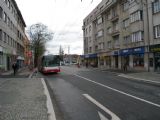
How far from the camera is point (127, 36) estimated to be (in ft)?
115

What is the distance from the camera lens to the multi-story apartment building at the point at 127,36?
2756 centimetres

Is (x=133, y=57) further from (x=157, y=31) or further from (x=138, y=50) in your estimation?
(x=157, y=31)

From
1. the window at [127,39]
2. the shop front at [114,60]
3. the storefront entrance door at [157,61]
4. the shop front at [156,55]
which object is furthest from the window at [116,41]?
the storefront entrance door at [157,61]

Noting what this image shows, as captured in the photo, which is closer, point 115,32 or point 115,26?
point 115,32

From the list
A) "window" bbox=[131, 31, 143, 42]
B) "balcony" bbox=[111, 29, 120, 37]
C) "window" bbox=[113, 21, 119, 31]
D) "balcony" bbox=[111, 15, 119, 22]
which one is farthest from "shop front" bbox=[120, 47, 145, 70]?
"balcony" bbox=[111, 15, 119, 22]

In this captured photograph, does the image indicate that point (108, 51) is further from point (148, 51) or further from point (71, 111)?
point (71, 111)

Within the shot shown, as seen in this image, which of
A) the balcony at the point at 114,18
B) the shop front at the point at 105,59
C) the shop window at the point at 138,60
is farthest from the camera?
the shop front at the point at 105,59

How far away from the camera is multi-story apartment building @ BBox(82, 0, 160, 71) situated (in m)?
27.6

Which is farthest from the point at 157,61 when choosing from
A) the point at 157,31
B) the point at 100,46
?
the point at 100,46

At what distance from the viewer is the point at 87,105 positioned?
7.94 meters

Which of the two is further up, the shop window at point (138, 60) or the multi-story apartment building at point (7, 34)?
the multi-story apartment building at point (7, 34)

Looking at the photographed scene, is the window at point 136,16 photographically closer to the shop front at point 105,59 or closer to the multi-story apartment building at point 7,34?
the shop front at point 105,59

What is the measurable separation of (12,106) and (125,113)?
156 inches

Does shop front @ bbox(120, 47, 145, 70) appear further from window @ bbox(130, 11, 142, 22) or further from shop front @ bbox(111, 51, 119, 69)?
window @ bbox(130, 11, 142, 22)
